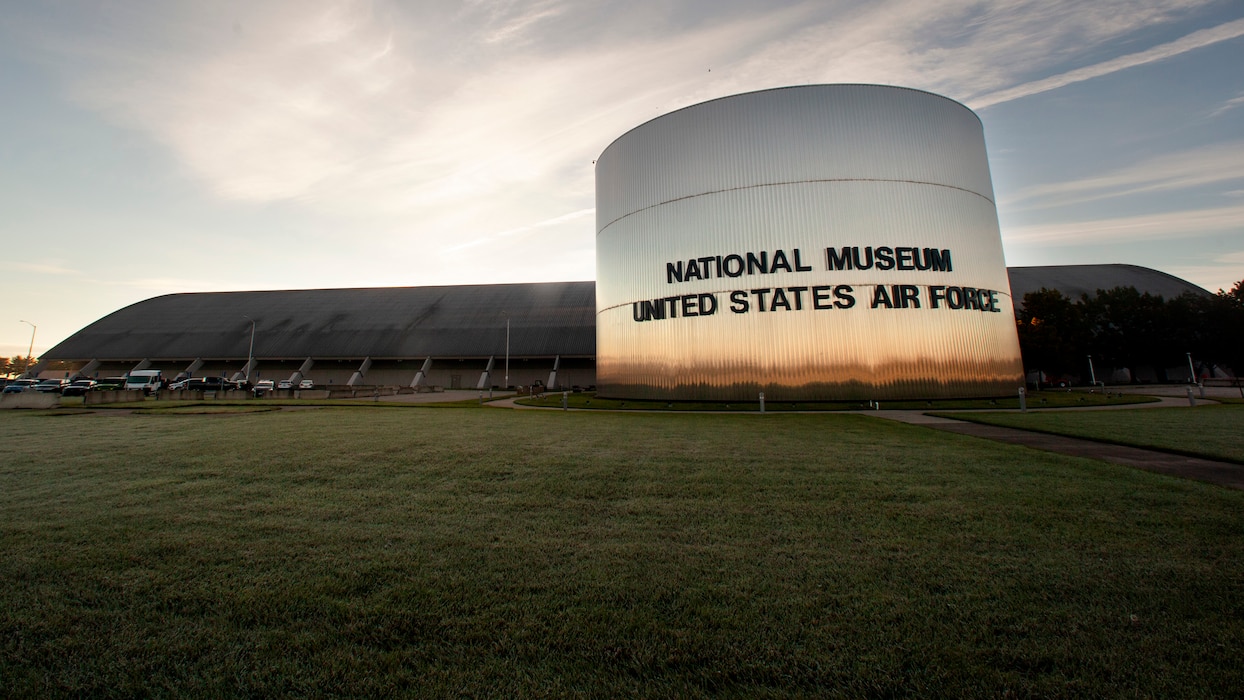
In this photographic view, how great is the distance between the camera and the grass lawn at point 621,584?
249 centimetres

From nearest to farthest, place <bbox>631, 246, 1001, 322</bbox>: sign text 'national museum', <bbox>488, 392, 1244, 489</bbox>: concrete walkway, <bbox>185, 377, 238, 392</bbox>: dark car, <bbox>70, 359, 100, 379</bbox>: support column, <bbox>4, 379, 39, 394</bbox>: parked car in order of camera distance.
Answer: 1. <bbox>488, 392, 1244, 489</bbox>: concrete walkway
2. <bbox>631, 246, 1001, 322</bbox>: sign text 'national museum'
3. <bbox>4, 379, 39, 394</bbox>: parked car
4. <bbox>185, 377, 238, 392</bbox>: dark car
5. <bbox>70, 359, 100, 379</bbox>: support column

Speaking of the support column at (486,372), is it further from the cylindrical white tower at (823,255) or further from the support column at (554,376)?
the cylindrical white tower at (823,255)

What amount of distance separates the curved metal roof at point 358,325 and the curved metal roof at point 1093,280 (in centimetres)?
5739

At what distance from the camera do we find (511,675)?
2.50 metres

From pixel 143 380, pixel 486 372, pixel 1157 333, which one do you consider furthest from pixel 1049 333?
pixel 143 380

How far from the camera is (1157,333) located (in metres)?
50.3

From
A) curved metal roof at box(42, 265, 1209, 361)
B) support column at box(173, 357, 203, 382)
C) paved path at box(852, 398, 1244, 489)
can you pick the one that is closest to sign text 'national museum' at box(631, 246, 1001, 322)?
paved path at box(852, 398, 1244, 489)

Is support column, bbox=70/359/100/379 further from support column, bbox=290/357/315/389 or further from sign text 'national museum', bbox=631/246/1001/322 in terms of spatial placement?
sign text 'national museum', bbox=631/246/1001/322

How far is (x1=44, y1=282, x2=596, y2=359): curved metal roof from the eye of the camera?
59.6m

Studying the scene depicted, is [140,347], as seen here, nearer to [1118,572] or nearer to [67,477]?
[67,477]

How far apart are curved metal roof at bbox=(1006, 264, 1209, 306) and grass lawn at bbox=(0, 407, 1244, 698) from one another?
7208 centimetres

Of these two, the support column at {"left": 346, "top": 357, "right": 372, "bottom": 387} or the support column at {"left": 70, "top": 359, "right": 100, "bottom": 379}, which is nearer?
the support column at {"left": 346, "top": 357, "right": 372, "bottom": 387}

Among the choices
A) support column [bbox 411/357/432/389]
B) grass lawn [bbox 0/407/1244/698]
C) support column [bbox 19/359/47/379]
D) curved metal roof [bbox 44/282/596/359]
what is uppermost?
curved metal roof [bbox 44/282/596/359]

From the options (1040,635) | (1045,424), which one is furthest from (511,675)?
(1045,424)
